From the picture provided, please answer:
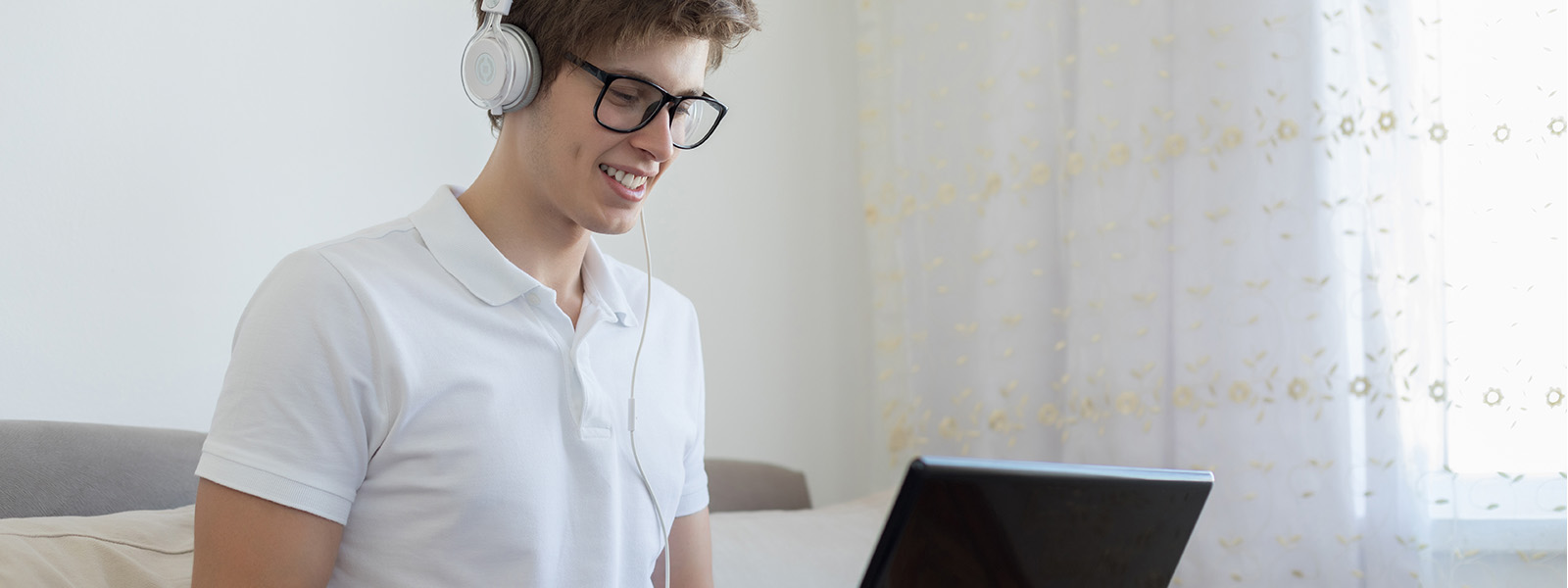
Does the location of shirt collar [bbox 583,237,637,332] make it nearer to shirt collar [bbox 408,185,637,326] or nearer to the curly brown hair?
shirt collar [bbox 408,185,637,326]

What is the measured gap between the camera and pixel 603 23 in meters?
1.01

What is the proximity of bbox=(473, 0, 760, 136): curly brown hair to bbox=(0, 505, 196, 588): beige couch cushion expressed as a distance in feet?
1.81

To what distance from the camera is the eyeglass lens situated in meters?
1.03

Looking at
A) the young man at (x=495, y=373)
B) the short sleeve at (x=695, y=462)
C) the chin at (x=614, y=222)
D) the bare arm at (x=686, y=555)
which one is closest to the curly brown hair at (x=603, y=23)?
the young man at (x=495, y=373)

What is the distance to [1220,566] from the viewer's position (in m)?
1.68

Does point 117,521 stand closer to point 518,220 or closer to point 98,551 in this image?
point 98,551

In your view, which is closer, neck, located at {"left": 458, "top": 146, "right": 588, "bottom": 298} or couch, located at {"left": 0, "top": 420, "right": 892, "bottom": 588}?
couch, located at {"left": 0, "top": 420, "right": 892, "bottom": 588}

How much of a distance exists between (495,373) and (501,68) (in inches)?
11.2

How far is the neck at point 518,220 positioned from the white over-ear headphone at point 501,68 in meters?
0.07

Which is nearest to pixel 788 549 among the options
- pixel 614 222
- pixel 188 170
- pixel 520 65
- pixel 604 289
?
pixel 604 289

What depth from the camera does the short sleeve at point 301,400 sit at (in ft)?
2.79

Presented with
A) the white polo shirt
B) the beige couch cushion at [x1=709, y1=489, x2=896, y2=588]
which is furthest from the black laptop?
the beige couch cushion at [x1=709, y1=489, x2=896, y2=588]

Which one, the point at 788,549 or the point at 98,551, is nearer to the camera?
the point at 98,551

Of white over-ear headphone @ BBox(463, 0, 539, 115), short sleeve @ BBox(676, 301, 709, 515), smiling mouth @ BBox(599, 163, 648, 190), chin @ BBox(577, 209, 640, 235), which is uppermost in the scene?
white over-ear headphone @ BBox(463, 0, 539, 115)
